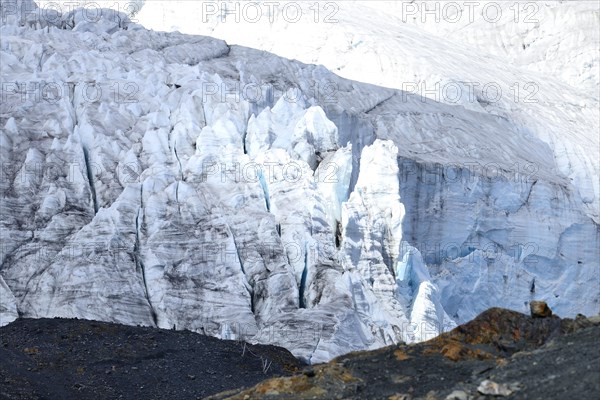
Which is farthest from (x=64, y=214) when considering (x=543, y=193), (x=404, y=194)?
(x=543, y=193)

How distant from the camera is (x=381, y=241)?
41406 mm

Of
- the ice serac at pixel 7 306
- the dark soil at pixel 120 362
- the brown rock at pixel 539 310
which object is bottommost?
the ice serac at pixel 7 306

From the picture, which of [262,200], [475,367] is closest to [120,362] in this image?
[262,200]

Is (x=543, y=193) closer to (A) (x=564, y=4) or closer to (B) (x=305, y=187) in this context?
(B) (x=305, y=187)

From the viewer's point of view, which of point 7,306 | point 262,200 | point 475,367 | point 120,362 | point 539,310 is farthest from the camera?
point 262,200

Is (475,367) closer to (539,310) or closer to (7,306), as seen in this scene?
(539,310)

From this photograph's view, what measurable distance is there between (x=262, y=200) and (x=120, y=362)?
34.9ft

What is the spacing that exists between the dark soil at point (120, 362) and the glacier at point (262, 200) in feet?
9.56

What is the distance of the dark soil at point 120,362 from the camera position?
30000 mm

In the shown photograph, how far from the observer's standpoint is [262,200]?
41.2 meters

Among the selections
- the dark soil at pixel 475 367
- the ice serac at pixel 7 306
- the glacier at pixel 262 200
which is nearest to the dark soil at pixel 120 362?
the ice serac at pixel 7 306

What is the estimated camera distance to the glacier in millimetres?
38156

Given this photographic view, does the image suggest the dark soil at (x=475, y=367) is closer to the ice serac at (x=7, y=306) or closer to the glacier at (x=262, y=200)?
the glacier at (x=262, y=200)

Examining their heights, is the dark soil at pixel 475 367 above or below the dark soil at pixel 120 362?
above
